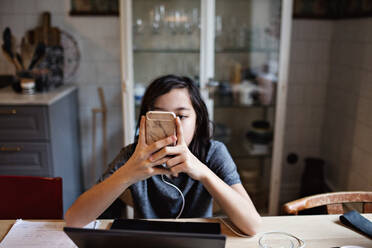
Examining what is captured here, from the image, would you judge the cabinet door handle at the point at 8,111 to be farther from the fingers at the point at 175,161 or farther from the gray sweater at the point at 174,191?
the fingers at the point at 175,161

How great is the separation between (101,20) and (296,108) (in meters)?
1.61

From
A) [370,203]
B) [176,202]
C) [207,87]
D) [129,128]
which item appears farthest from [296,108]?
[176,202]

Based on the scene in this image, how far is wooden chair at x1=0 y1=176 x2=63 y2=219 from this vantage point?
1166mm

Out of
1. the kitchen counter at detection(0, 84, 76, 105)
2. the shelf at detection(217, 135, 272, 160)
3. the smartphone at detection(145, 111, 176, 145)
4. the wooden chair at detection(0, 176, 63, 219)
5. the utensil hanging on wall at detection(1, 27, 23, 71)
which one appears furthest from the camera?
the shelf at detection(217, 135, 272, 160)

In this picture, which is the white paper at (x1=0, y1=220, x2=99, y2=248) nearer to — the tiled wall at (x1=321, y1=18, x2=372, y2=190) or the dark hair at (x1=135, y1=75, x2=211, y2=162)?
the dark hair at (x1=135, y1=75, x2=211, y2=162)

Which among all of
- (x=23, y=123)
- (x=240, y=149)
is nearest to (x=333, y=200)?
(x=240, y=149)

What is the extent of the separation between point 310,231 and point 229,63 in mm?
1572

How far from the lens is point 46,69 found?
2244 millimetres

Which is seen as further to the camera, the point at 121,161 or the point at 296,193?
the point at 296,193

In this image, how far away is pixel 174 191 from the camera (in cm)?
125

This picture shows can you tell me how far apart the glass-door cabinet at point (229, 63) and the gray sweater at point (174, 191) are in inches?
34.5

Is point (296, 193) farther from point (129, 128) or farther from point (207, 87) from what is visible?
point (129, 128)

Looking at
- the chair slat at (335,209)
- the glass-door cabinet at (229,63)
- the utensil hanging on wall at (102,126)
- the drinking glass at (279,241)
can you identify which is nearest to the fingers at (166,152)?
the drinking glass at (279,241)

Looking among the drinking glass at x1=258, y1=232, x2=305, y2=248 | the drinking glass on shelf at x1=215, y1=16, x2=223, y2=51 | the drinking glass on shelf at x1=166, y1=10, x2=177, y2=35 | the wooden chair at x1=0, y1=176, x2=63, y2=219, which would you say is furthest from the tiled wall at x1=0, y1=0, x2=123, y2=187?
the drinking glass at x1=258, y1=232, x2=305, y2=248
